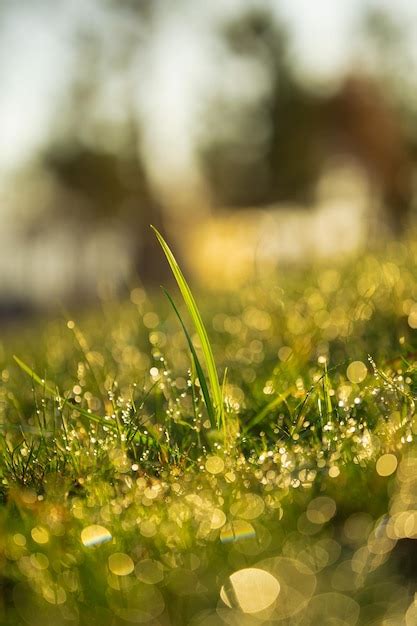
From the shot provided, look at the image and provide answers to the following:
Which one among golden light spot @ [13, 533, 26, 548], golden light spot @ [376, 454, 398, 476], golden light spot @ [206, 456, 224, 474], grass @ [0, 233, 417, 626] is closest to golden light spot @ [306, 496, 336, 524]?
grass @ [0, 233, 417, 626]

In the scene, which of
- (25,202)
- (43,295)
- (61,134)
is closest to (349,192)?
(61,134)

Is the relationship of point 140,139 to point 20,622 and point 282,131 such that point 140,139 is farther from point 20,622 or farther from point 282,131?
point 20,622

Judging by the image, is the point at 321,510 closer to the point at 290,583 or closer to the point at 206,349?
the point at 290,583

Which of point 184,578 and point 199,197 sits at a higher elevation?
point 184,578

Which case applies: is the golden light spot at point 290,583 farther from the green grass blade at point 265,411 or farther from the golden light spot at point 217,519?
the green grass blade at point 265,411

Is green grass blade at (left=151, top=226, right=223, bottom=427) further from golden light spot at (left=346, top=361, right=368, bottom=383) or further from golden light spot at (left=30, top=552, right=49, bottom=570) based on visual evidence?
golden light spot at (left=30, top=552, right=49, bottom=570)

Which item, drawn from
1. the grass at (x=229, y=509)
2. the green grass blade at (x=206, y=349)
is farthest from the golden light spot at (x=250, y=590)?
the green grass blade at (x=206, y=349)
